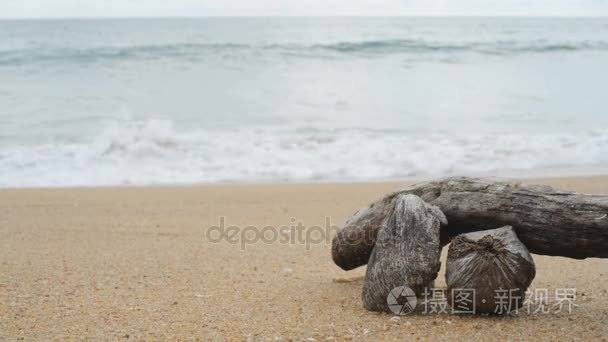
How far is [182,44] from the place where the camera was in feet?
88.1

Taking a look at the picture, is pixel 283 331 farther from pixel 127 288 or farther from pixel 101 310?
pixel 127 288

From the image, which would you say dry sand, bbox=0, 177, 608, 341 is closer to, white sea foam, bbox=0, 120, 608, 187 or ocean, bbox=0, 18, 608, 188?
white sea foam, bbox=0, 120, 608, 187

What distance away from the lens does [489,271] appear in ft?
9.80

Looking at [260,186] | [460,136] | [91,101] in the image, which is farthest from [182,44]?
[260,186]

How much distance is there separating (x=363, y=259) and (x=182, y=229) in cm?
282

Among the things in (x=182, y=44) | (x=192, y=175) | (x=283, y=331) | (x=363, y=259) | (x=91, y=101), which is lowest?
(x=283, y=331)

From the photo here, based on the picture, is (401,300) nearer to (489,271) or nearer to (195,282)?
(489,271)

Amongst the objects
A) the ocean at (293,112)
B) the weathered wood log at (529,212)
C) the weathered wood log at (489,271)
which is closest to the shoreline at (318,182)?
the ocean at (293,112)

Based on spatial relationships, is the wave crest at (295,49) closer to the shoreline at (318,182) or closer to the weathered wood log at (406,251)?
the shoreline at (318,182)

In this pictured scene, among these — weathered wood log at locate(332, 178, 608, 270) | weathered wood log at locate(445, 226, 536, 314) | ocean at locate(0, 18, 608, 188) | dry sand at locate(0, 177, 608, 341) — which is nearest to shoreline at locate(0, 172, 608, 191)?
ocean at locate(0, 18, 608, 188)

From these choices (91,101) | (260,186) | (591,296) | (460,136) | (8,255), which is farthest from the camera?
(91,101)

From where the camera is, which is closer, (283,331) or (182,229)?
(283,331)

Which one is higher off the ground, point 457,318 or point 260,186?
point 260,186

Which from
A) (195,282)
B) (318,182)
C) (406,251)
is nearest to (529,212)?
(406,251)
